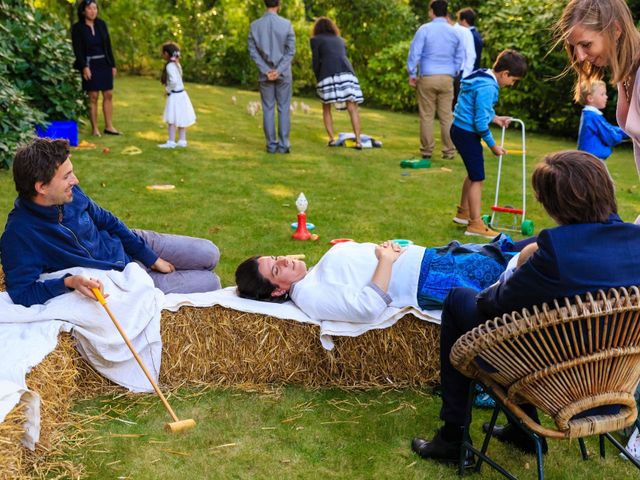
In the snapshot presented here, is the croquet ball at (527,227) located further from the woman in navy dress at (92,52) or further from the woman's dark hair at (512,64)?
the woman in navy dress at (92,52)

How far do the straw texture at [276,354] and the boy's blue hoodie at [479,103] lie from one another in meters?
3.06

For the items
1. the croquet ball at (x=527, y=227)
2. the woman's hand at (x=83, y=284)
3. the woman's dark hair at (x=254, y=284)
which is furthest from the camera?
the croquet ball at (x=527, y=227)

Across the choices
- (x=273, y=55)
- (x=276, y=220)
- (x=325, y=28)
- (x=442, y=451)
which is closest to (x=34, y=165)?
(x=442, y=451)

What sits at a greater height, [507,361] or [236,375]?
[507,361]

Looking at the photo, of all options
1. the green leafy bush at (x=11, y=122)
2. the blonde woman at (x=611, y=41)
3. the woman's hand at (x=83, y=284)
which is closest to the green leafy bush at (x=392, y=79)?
the green leafy bush at (x=11, y=122)


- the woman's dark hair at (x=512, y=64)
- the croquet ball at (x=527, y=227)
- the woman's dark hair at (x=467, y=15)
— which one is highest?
the woman's dark hair at (x=467, y=15)

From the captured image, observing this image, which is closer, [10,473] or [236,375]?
[10,473]

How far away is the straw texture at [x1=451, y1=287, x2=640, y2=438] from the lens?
97.3 inches

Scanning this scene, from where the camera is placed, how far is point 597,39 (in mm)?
3338

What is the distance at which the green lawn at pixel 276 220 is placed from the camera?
3314 millimetres

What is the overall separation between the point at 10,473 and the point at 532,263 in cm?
210

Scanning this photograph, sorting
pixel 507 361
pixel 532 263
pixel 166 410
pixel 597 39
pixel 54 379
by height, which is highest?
pixel 597 39

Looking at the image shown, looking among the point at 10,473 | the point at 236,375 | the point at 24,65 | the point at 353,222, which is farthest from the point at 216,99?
the point at 10,473

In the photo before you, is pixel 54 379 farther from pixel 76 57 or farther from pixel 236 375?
pixel 76 57
